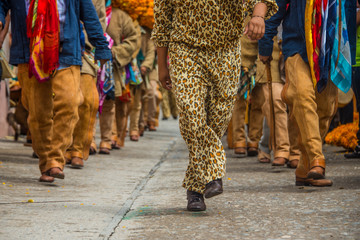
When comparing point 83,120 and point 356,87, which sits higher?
point 356,87

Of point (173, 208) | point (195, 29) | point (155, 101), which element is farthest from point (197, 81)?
point (155, 101)

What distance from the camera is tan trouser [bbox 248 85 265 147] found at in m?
9.95

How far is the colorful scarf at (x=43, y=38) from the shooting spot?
256 inches

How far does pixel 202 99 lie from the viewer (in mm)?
5008

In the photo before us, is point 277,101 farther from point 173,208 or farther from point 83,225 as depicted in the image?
point 83,225

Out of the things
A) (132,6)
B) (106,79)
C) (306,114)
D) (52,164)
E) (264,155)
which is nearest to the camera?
(306,114)

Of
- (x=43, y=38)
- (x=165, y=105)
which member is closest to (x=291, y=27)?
(x=43, y=38)

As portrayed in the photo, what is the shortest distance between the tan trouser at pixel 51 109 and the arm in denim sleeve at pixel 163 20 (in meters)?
1.82

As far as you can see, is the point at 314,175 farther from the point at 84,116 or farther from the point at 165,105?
the point at 165,105

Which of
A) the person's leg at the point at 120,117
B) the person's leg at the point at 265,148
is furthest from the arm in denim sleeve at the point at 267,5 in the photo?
the person's leg at the point at 120,117

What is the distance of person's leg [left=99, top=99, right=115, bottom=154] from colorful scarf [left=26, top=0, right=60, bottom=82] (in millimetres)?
4066

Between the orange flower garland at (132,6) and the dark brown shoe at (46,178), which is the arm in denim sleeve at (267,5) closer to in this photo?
the dark brown shoe at (46,178)

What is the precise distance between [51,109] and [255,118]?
12.8ft

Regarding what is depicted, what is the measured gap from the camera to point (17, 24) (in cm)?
680
